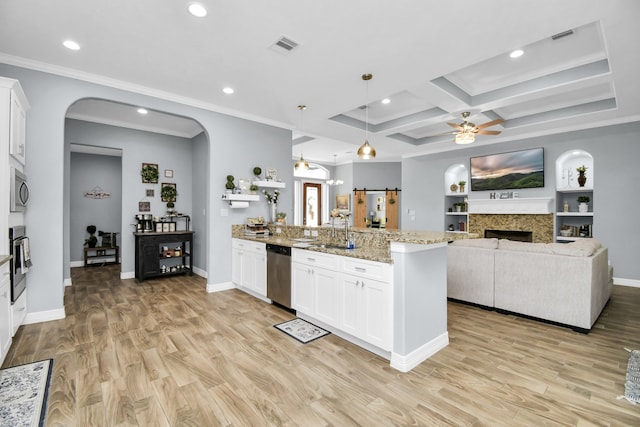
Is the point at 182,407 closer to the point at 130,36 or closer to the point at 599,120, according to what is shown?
the point at 130,36

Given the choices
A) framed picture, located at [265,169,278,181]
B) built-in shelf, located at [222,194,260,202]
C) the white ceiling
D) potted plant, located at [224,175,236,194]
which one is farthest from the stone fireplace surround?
potted plant, located at [224,175,236,194]

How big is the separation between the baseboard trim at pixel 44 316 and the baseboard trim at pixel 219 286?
1.79m

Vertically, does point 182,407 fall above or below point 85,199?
below

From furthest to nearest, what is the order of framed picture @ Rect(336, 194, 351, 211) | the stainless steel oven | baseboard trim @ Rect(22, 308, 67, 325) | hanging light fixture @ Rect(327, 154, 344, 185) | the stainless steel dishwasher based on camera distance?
1. framed picture @ Rect(336, 194, 351, 211)
2. hanging light fixture @ Rect(327, 154, 344, 185)
3. the stainless steel dishwasher
4. baseboard trim @ Rect(22, 308, 67, 325)
5. the stainless steel oven

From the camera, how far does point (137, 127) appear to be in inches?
231

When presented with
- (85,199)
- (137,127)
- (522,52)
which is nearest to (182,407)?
(522,52)

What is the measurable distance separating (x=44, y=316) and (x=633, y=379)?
18.9 feet

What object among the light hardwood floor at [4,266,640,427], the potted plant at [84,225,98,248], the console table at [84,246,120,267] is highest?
the potted plant at [84,225,98,248]

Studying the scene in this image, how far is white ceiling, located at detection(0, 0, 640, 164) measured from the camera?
8.63 ft

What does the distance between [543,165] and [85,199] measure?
10.4m

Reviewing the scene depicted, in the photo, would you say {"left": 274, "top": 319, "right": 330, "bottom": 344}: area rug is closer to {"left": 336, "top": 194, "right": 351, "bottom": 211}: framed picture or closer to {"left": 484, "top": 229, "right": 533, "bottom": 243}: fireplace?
{"left": 484, "top": 229, "right": 533, "bottom": 243}: fireplace

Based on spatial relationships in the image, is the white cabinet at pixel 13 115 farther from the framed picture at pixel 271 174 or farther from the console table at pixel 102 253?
the console table at pixel 102 253

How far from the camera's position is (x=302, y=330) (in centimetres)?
328

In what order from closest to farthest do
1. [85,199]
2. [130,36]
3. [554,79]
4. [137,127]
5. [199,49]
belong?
[130,36] < [199,49] < [554,79] < [137,127] < [85,199]
